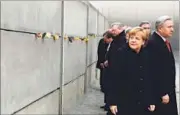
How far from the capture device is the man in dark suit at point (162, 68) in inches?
124

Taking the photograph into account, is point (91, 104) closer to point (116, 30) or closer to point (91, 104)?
point (91, 104)

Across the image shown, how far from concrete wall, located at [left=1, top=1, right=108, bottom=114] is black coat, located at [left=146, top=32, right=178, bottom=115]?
1112mm

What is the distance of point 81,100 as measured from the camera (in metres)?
6.25

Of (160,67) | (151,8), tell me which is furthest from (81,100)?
(151,8)

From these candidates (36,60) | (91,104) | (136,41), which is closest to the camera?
(136,41)

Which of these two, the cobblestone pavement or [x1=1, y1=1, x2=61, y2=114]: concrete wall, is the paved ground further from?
[x1=1, y1=1, x2=61, y2=114]: concrete wall

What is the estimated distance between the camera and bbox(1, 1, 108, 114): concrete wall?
2.66 metres

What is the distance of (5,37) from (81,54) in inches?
150

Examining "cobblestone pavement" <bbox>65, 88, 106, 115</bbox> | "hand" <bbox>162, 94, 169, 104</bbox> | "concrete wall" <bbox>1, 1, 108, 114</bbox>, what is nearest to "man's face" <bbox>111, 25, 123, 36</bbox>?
"concrete wall" <bbox>1, 1, 108, 114</bbox>

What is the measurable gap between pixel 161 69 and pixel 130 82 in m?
0.39

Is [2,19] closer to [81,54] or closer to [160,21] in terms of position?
[160,21]

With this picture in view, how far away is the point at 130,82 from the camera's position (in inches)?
117

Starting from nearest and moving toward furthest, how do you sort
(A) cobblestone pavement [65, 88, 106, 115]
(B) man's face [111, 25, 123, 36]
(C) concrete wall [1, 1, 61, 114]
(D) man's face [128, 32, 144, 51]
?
(C) concrete wall [1, 1, 61, 114] < (D) man's face [128, 32, 144, 51] < (B) man's face [111, 25, 123, 36] < (A) cobblestone pavement [65, 88, 106, 115]

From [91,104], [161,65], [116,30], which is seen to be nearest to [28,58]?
[161,65]
